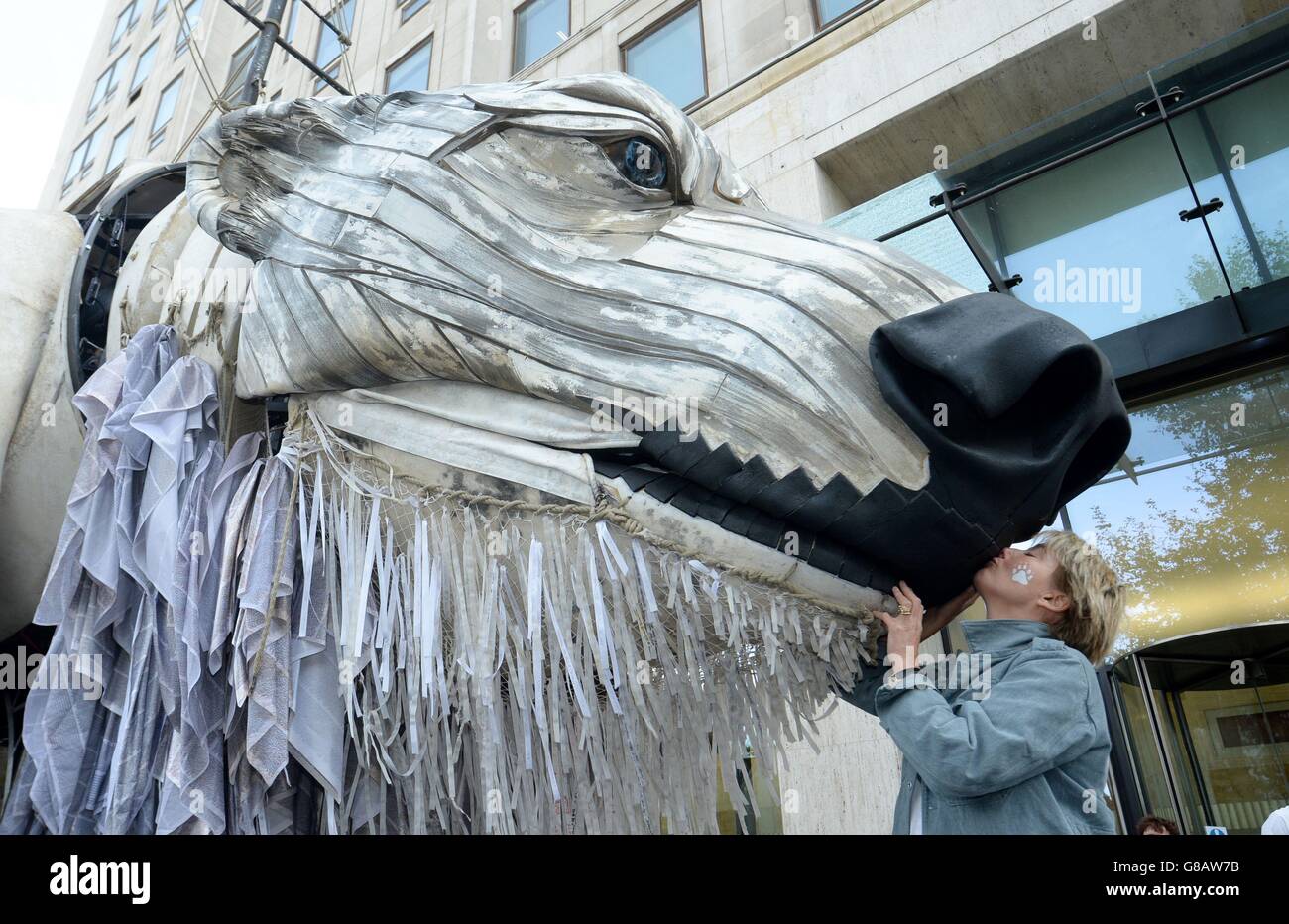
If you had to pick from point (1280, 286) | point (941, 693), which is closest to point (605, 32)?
point (1280, 286)

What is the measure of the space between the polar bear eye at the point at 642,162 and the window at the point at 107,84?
50.0 feet

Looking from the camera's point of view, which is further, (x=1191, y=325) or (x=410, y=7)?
(x=410, y=7)

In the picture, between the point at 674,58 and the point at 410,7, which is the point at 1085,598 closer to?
the point at 674,58

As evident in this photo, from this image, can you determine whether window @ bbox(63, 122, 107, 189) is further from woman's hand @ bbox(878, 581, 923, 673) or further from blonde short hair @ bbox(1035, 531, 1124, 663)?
woman's hand @ bbox(878, 581, 923, 673)

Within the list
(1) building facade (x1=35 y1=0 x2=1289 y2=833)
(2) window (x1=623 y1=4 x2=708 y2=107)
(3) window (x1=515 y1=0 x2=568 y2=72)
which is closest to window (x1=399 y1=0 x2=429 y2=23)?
(3) window (x1=515 y1=0 x2=568 y2=72)

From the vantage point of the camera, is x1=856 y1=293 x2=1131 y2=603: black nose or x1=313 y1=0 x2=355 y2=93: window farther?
x1=313 y1=0 x2=355 y2=93: window

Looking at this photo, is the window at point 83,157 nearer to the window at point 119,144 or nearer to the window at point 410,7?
the window at point 119,144

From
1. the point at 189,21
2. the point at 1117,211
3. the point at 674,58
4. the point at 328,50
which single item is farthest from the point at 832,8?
the point at 189,21

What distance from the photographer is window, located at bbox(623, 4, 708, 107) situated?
7902mm

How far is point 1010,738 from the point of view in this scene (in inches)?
48.6

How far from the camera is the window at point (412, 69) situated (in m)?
10.2

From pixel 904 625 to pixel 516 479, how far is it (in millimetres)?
448

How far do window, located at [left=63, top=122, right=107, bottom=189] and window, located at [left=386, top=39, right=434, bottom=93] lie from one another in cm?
438
